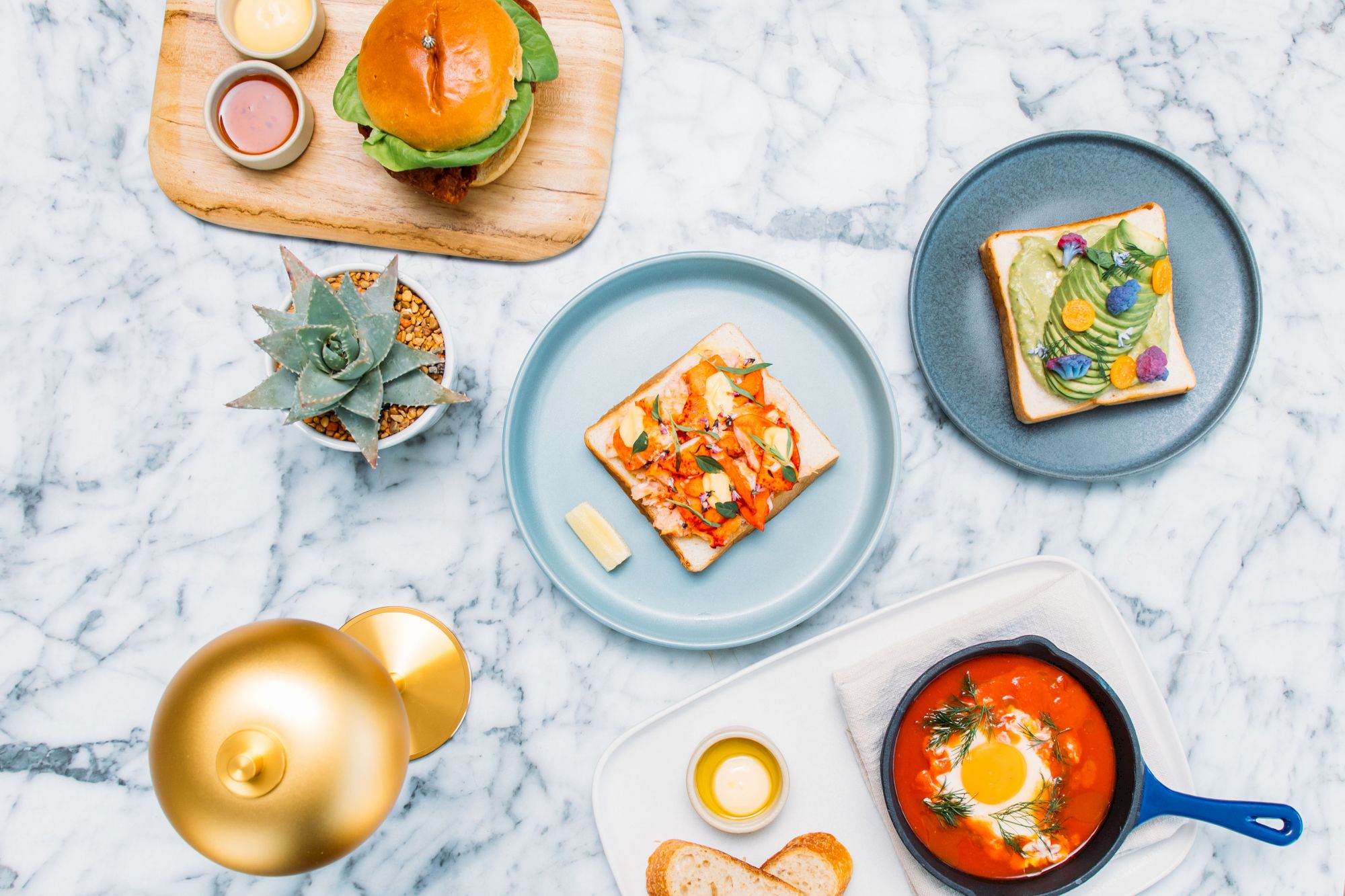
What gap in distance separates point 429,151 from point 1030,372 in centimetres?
187

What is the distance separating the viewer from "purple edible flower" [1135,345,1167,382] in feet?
8.00

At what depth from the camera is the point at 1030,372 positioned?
100 inches

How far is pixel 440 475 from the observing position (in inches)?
105

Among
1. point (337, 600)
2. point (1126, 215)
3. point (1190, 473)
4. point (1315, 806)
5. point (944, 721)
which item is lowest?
point (337, 600)

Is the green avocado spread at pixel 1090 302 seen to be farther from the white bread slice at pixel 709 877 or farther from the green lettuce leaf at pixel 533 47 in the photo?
the white bread slice at pixel 709 877

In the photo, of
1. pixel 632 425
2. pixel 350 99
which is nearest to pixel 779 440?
pixel 632 425

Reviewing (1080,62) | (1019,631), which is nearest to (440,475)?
(1019,631)

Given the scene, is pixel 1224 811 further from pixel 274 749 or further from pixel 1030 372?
pixel 274 749

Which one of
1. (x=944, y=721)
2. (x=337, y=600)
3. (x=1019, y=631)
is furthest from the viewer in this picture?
(x=337, y=600)

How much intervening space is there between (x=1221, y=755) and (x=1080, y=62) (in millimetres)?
2282

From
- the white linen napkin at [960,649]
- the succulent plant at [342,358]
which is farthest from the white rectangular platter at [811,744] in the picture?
the succulent plant at [342,358]

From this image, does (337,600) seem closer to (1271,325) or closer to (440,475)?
(440,475)

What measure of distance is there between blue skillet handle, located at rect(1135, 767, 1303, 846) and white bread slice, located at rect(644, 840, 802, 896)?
0.98m

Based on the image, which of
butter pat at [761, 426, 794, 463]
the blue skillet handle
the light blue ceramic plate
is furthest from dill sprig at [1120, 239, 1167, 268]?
the blue skillet handle
